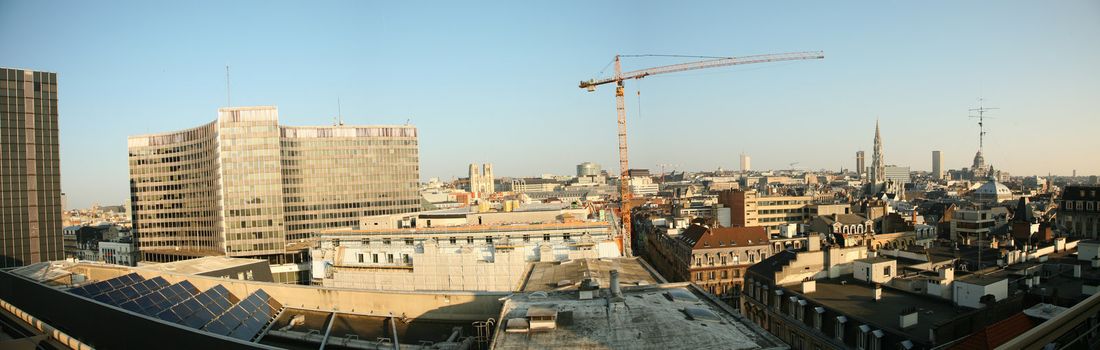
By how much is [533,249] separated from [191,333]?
28.1 metres

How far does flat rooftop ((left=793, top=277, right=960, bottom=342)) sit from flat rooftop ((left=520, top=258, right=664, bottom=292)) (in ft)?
26.6

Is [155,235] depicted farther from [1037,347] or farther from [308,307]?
[1037,347]

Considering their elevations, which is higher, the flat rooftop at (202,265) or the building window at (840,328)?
the flat rooftop at (202,265)

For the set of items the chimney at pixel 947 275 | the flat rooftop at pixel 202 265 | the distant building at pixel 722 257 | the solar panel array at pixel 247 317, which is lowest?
the distant building at pixel 722 257

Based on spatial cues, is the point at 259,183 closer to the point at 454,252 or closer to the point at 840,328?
the point at 454,252

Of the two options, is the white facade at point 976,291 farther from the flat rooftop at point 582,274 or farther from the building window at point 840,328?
the flat rooftop at point 582,274

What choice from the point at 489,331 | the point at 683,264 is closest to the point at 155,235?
the point at 683,264

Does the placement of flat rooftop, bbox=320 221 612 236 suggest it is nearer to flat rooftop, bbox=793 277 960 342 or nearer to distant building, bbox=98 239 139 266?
flat rooftop, bbox=793 277 960 342

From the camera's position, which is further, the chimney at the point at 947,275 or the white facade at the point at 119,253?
the white facade at the point at 119,253

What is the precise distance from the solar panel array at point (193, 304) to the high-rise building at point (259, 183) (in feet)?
164

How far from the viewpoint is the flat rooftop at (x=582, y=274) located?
25472 millimetres

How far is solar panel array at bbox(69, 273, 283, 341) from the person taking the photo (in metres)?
20.3

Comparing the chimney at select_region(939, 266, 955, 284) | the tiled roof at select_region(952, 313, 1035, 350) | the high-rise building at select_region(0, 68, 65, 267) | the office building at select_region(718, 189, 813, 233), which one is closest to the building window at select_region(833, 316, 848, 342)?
the chimney at select_region(939, 266, 955, 284)

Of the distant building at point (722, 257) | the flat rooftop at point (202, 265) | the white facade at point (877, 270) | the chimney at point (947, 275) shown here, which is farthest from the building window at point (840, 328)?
the flat rooftop at point (202, 265)
